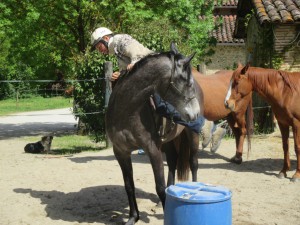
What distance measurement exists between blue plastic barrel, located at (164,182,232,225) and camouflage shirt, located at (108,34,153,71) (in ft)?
5.38

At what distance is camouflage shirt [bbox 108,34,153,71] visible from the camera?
435 cm

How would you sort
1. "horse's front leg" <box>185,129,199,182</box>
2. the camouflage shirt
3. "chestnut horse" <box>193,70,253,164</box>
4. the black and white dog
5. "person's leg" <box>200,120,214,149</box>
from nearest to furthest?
the camouflage shirt
"horse's front leg" <box>185,129,199,182</box>
"chestnut horse" <box>193,70,253,164</box>
"person's leg" <box>200,120,214,149</box>
the black and white dog

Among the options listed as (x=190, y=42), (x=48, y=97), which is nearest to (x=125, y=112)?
(x=190, y=42)

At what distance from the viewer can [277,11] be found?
10.8m

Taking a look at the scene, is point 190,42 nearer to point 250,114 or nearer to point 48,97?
point 250,114

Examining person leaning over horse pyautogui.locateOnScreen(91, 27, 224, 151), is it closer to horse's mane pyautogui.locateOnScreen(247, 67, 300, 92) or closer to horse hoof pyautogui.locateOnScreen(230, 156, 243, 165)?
horse's mane pyautogui.locateOnScreen(247, 67, 300, 92)

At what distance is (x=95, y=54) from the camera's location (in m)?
10.2

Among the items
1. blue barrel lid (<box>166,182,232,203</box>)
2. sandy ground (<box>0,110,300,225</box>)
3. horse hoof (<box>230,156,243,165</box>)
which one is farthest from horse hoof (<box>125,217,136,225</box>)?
horse hoof (<box>230,156,243,165</box>)

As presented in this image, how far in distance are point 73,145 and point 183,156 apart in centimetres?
651

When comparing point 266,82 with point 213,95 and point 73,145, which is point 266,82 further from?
point 73,145

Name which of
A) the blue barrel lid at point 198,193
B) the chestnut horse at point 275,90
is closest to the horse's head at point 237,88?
the chestnut horse at point 275,90

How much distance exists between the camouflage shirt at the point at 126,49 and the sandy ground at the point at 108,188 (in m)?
1.91

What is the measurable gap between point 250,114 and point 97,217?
401 centimetres

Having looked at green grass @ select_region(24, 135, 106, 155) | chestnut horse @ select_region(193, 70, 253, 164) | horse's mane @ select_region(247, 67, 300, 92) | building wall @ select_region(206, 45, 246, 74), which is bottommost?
green grass @ select_region(24, 135, 106, 155)
